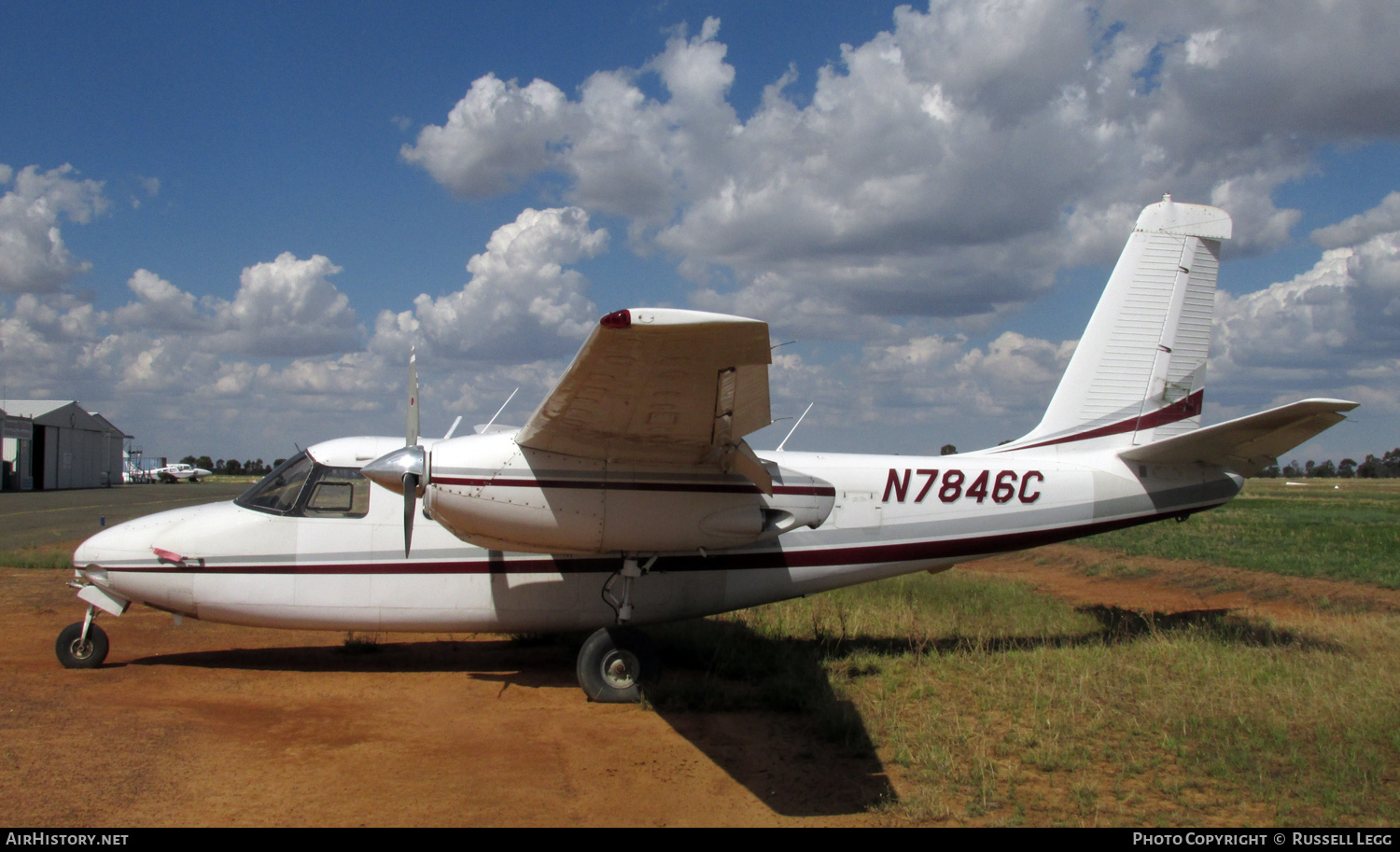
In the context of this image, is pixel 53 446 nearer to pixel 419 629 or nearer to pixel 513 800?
pixel 419 629

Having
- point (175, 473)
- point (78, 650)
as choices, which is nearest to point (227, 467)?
point (175, 473)

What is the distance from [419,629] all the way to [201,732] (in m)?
2.30

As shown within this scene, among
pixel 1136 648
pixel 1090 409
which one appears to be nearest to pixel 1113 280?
pixel 1090 409

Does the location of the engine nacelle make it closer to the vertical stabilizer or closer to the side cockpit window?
the side cockpit window

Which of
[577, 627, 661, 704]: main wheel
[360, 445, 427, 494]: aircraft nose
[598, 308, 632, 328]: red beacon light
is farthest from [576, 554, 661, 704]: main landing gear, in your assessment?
[598, 308, 632, 328]: red beacon light

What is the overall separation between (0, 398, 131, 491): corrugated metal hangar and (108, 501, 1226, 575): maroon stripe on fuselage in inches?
1954

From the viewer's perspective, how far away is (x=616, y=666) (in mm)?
8031

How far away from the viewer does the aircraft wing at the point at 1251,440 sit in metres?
8.03

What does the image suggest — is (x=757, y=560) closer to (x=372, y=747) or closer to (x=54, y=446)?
(x=372, y=747)

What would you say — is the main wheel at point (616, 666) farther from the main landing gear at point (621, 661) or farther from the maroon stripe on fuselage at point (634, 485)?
the maroon stripe on fuselage at point (634, 485)

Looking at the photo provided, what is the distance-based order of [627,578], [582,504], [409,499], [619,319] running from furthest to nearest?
[627,578] → [409,499] → [582,504] → [619,319]

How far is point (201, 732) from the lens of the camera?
6648 mm

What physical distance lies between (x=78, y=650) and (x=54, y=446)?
55882mm

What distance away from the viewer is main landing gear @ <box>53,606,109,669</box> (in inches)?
332
